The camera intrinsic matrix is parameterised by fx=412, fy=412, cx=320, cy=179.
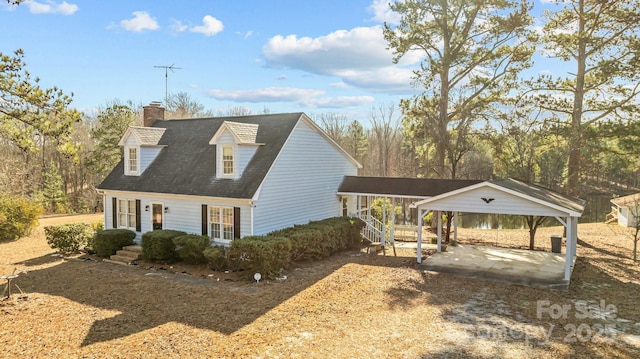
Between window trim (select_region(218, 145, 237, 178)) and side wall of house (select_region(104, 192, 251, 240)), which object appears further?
window trim (select_region(218, 145, 237, 178))

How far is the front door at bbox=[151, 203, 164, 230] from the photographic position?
58.3 ft

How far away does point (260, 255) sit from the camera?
1332 cm

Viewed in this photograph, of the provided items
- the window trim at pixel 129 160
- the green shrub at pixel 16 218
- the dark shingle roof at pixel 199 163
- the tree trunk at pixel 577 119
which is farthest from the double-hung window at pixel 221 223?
the tree trunk at pixel 577 119

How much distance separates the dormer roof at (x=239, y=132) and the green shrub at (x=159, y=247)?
13.3ft

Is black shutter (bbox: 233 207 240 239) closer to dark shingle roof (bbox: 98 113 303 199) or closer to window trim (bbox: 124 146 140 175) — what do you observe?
dark shingle roof (bbox: 98 113 303 199)

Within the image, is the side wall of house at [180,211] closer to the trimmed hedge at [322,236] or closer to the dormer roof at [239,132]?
the trimmed hedge at [322,236]

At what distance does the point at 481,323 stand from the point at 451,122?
58.3 feet

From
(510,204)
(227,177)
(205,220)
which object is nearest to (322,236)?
(227,177)

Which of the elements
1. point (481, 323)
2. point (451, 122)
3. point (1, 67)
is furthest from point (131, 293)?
point (451, 122)

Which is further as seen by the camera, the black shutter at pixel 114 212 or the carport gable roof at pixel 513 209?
the black shutter at pixel 114 212

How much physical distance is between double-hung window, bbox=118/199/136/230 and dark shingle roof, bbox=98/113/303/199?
2.32ft

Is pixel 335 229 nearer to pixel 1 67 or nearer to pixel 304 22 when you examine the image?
pixel 304 22

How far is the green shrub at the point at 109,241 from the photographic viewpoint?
1742 centimetres

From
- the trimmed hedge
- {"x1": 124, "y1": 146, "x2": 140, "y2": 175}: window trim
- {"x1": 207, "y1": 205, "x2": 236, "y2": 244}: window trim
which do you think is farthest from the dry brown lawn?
{"x1": 124, "y1": 146, "x2": 140, "y2": 175}: window trim
